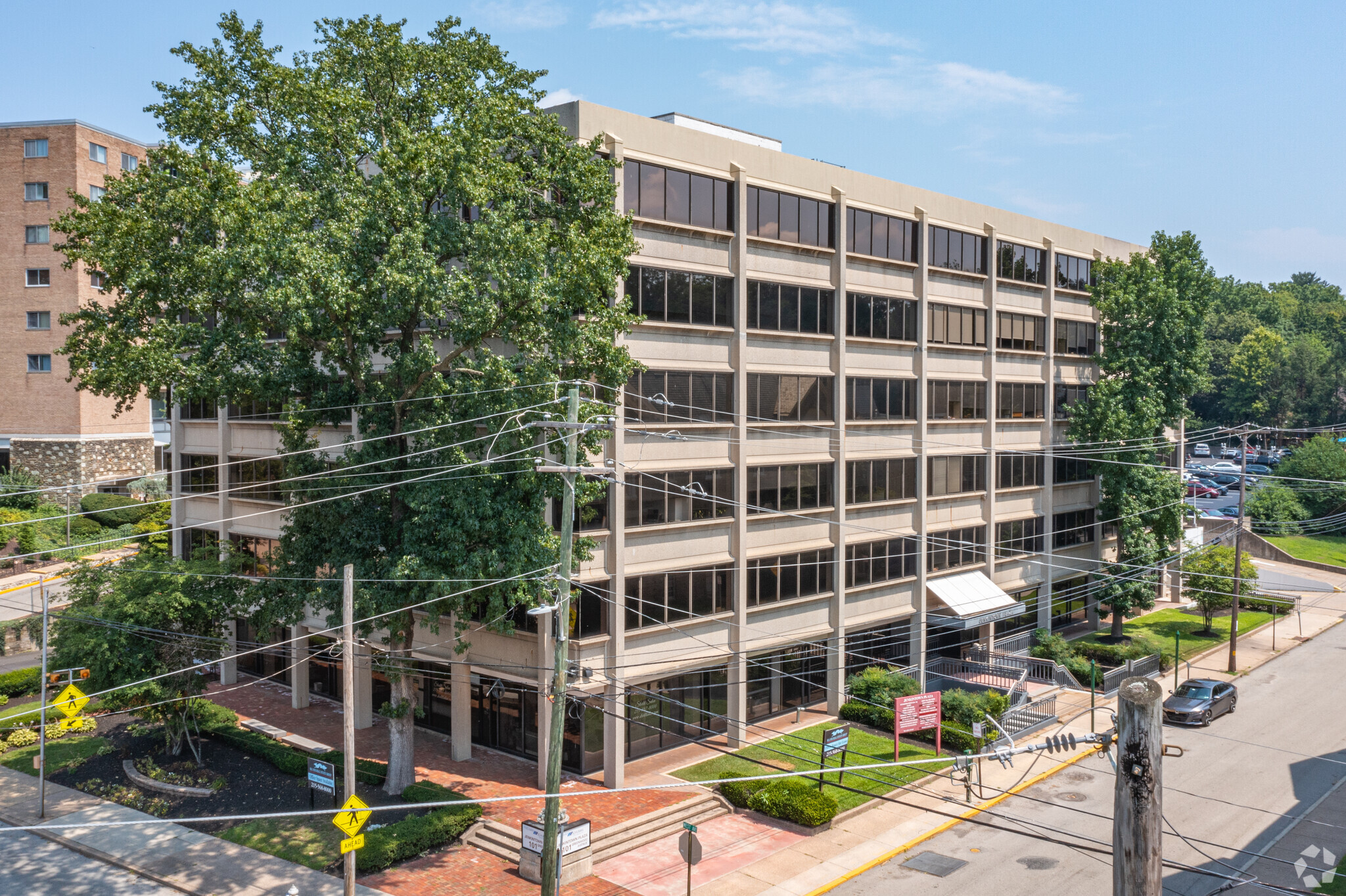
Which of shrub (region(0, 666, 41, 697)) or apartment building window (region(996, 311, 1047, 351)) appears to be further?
apartment building window (region(996, 311, 1047, 351))

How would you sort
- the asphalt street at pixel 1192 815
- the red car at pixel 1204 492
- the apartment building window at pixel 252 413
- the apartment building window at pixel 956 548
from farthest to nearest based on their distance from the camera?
the red car at pixel 1204 492 < the apartment building window at pixel 956 548 < the apartment building window at pixel 252 413 < the asphalt street at pixel 1192 815

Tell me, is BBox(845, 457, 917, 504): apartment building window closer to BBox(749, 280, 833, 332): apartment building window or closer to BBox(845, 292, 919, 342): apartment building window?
BBox(845, 292, 919, 342): apartment building window

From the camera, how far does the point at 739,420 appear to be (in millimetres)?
31266

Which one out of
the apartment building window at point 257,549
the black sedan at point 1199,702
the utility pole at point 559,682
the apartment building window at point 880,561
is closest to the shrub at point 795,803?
the utility pole at point 559,682

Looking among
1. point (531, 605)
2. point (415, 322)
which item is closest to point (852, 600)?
point (531, 605)

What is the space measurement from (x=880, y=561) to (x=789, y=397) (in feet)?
25.6

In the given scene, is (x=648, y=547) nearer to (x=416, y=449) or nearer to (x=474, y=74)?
(x=416, y=449)

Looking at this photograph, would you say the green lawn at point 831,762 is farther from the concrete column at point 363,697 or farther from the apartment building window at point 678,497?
the concrete column at point 363,697

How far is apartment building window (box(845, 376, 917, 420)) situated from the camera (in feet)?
117

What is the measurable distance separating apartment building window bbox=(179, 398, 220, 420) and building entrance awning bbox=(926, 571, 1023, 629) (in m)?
29.3

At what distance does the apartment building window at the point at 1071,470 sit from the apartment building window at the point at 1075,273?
8.20 m

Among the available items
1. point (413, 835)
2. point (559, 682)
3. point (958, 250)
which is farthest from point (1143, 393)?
point (413, 835)

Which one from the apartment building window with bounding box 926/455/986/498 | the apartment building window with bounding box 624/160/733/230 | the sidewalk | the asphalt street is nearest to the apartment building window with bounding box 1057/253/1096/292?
the apartment building window with bounding box 926/455/986/498

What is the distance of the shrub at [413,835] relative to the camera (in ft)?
73.7
